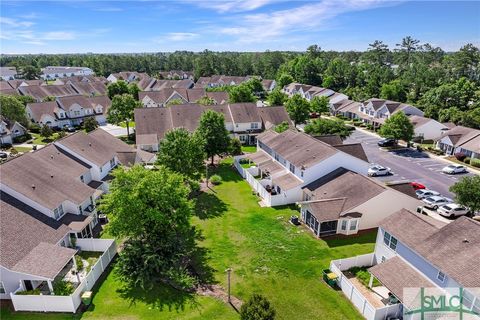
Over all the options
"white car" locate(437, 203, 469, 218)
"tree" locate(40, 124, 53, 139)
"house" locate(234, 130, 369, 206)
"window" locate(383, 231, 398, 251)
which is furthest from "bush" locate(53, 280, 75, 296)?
"tree" locate(40, 124, 53, 139)

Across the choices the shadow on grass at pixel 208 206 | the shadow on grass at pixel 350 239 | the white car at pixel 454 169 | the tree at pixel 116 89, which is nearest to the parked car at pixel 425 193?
the white car at pixel 454 169

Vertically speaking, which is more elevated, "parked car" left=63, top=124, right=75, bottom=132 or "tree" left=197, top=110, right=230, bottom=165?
"tree" left=197, top=110, right=230, bottom=165

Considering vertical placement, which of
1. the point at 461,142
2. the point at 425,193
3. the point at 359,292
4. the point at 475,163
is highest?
the point at 461,142

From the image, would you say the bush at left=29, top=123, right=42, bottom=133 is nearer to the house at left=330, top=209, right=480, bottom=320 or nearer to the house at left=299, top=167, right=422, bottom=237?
the house at left=299, top=167, right=422, bottom=237

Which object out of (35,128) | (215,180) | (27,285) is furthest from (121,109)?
(27,285)

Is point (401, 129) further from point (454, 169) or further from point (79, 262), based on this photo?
point (79, 262)

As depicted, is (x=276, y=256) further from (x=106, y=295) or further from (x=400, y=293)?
(x=106, y=295)
